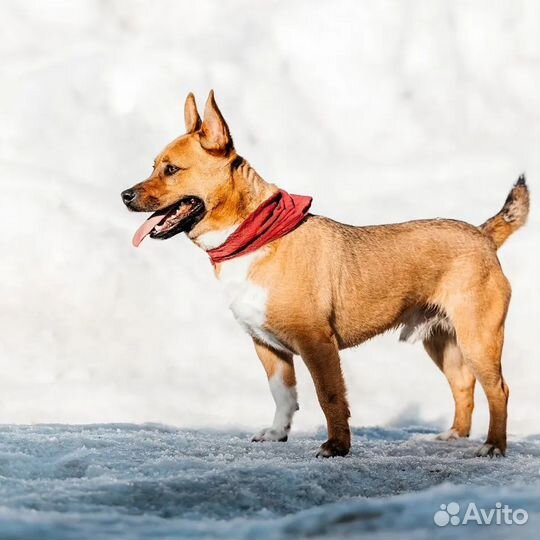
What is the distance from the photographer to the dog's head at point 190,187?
21.1ft

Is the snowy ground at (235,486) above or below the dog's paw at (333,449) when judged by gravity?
below

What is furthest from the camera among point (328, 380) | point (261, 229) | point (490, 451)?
point (490, 451)

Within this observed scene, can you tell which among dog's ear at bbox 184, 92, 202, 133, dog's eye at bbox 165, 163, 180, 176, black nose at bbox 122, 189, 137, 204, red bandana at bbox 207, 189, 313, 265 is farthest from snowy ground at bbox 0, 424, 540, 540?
dog's ear at bbox 184, 92, 202, 133

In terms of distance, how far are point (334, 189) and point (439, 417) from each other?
4.98 metres

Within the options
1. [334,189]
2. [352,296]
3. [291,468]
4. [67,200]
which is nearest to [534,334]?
[334,189]

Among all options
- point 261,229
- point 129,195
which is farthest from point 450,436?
point 129,195

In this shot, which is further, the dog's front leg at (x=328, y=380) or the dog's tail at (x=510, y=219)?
the dog's tail at (x=510, y=219)

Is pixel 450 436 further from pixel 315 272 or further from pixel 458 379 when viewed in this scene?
pixel 315 272

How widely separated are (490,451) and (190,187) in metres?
2.74

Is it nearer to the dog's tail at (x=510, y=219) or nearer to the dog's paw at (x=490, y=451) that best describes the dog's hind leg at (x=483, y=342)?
the dog's paw at (x=490, y=451)

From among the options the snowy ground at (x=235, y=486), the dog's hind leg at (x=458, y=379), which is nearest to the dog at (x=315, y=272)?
the dog's hind leg at (x=458, y=379)

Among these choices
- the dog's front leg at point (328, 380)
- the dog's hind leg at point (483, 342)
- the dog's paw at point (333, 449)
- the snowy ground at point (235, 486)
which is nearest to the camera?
the snowy ground at point (235, 486)

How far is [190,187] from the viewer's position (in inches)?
254

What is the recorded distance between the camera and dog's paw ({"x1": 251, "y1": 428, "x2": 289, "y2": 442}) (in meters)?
6.86
